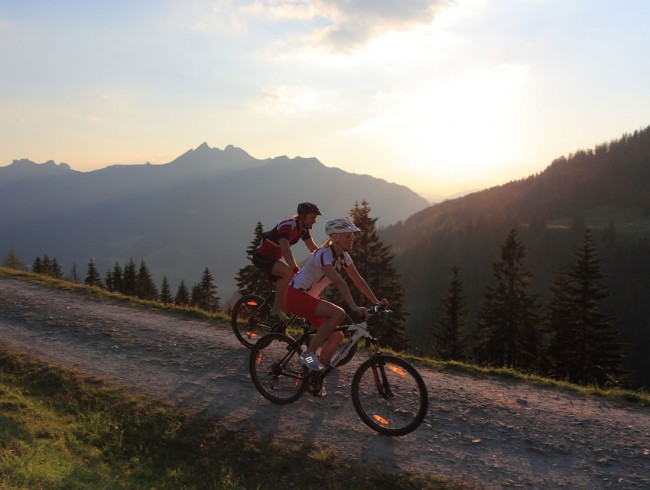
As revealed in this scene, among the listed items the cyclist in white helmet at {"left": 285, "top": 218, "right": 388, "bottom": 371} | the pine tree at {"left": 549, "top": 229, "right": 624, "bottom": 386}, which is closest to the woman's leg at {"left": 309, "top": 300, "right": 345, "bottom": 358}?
the cyclist in white helmet at {"left": 285, "top": 218, "right": 388, "bottom": 371}

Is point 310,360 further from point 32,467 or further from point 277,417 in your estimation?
point 32,467

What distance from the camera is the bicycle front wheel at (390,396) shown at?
6.54 m

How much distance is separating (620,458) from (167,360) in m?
8.56

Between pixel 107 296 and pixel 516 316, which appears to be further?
pixel 516 316

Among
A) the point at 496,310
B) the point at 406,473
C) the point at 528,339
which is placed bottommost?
the point at 528,339

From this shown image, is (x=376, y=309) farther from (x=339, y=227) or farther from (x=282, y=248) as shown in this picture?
(x=282, y=248)

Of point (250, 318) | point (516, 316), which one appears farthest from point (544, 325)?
point (250, 318)

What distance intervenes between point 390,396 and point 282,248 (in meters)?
3.48

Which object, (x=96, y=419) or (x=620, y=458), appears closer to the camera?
(x=620, y=458)

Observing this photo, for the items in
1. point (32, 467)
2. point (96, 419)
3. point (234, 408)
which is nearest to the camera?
point (32, 467)

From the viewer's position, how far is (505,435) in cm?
696

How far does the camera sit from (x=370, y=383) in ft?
22.7

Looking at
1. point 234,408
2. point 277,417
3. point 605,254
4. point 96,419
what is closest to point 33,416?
point 96,419

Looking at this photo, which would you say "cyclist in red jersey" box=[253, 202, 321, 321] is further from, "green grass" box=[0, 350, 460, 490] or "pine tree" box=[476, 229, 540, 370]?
"pine tree" box=[476, 229, 540, 370]
